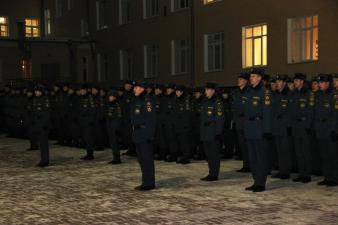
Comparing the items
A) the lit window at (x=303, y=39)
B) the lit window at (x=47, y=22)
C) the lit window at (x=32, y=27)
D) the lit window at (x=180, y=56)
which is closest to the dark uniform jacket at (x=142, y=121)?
the lit window at (x=303, y=39)

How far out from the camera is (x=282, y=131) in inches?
484

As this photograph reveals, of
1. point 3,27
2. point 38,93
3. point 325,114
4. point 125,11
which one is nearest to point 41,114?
point 38,93

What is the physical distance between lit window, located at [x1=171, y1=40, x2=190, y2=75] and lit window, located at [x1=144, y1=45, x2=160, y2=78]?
4.84 feet

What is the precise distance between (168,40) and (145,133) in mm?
17413

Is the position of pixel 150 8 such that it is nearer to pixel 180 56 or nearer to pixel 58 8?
pixel 180 56

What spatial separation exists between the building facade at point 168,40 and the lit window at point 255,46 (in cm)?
4

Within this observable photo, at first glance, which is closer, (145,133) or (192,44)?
(145,133)

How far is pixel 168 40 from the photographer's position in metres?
28.0

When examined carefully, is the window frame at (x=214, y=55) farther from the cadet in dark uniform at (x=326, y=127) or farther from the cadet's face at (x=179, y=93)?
the cadet in dark uniform at (x=326, y=127)

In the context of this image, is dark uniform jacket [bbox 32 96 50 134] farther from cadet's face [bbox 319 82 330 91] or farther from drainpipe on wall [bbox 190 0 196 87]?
drainpipe on wall [bbox 190 0 196 87]

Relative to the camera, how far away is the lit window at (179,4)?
87.8 feet

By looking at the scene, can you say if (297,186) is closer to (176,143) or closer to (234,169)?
(234,169)

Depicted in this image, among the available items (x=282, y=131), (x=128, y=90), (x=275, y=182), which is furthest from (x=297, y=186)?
→ (x=128, y=90)

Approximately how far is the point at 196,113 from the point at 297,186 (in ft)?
17.1
